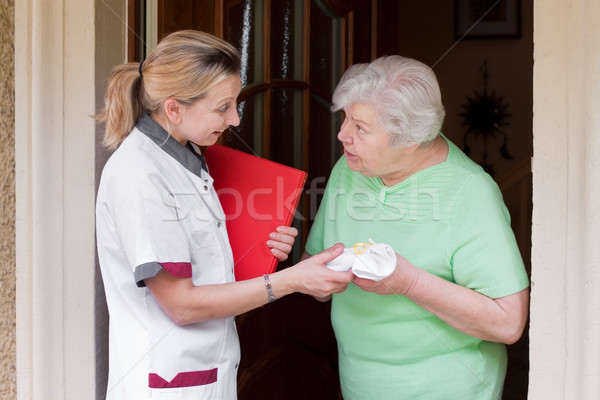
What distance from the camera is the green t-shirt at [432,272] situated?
1435mm

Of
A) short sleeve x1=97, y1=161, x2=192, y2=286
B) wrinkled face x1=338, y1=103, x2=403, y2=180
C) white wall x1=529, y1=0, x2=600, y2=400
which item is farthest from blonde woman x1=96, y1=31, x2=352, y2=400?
white wall x1=529, y1=0, x2=600, y2=400

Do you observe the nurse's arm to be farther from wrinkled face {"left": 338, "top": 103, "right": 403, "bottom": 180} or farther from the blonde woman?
wrinkled face {"left": 338, "top": 103, "right": 403, "bottom": 180}

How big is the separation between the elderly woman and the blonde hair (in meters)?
0.38

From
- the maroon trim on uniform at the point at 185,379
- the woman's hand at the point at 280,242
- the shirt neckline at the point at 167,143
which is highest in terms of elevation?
the shirt neckline at the point at 167,143

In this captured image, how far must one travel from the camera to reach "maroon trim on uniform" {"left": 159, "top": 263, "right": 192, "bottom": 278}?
126cm

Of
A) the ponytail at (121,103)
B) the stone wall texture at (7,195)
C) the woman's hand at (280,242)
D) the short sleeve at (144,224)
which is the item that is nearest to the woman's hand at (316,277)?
the woman's hand at (280,242)

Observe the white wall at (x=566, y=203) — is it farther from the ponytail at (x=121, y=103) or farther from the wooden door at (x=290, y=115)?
the wooden door at (x=290, y=115)

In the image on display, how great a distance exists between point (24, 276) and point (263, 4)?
1168 mm

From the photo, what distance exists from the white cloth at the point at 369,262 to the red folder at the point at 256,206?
0.68ft

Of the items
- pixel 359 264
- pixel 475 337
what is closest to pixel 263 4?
pixel 359 264

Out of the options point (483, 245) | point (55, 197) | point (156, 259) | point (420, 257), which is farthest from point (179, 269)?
point (483, 245)

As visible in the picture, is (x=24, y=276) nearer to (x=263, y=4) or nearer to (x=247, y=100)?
(x=247, y=100)

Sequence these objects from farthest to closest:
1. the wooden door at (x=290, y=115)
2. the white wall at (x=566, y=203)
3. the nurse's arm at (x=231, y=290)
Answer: the wooden door at (x=290, y=115)
the nurse's arm at (x=231, y=290)
the white wall at (x=566, y=203)

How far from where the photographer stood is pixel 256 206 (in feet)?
5.22
